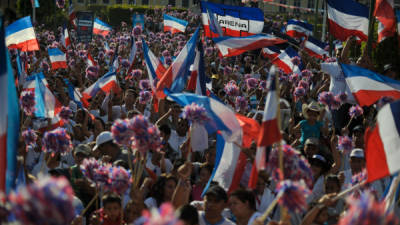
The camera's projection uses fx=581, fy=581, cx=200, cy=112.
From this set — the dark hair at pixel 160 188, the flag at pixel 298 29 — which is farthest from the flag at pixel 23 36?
the flag at pixel 298 29

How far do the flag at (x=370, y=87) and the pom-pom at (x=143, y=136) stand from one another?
10.8 feet

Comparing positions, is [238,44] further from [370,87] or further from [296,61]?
[370,87]

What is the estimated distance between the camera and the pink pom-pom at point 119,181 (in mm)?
3979

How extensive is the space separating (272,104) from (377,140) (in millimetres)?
946

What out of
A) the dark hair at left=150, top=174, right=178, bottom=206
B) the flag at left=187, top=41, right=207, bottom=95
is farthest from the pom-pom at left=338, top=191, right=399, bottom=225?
the flag at left=187, top=41, right=207, bottom=95

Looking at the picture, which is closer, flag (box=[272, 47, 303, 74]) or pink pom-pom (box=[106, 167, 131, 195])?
pink pom-pom (box=[106, 167, 131, 195])

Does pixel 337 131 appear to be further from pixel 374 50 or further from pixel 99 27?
pixel 99 27

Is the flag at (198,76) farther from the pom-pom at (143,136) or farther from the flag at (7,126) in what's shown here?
the flag at (7,126)

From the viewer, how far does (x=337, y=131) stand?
25.8 feet

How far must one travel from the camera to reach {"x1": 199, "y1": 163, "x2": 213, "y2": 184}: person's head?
5.56m

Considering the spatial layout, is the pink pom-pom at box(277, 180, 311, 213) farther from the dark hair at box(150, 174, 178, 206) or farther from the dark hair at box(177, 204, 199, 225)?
the dark hair at box(150, 174, 178, 206)

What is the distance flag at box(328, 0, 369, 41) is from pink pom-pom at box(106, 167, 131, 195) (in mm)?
6646

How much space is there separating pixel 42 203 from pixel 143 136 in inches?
77.4

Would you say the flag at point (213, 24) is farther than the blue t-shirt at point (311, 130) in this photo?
Yes
